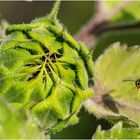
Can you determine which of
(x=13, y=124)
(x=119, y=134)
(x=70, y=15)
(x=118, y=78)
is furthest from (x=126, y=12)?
(x=13, y=124)

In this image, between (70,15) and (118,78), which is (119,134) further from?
(70,15)

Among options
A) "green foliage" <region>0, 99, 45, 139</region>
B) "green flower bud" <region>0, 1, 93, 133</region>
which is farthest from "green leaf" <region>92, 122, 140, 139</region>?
"green foliage" <region>0, 99, 45, 139</region>

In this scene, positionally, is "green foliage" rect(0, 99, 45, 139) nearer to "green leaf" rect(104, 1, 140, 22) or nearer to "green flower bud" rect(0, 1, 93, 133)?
"green flower bud" rect(0, 1, 93, 133)

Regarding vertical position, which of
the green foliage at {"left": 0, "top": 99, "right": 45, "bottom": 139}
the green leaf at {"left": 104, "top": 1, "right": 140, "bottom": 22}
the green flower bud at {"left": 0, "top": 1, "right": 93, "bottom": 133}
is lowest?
the green foliage at {"left": 0, "top": 99, "right": 45, "bottom": 139}

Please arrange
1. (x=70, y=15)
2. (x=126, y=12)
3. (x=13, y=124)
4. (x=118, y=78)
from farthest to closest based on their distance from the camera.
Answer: (x=70, y=15)
(x=126, y=12)
(x=118, y=78)
(x=13, y=124)

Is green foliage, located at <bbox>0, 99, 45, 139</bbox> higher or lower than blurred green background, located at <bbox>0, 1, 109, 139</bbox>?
lower

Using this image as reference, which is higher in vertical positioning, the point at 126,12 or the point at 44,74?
the point at 126,12

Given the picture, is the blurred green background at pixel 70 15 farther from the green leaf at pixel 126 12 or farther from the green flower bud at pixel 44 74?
the green flower bud at pixel 44 74
